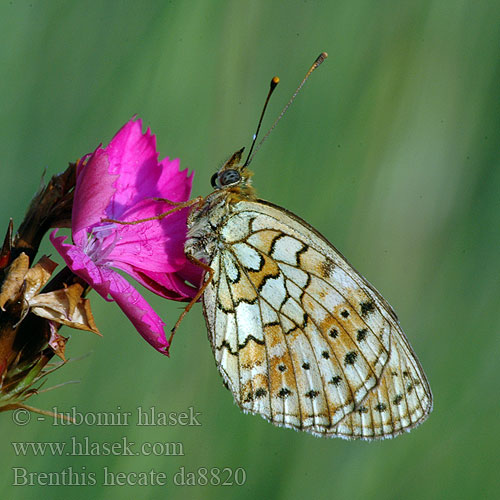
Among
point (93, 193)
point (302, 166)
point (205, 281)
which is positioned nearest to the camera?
point (93, 193)

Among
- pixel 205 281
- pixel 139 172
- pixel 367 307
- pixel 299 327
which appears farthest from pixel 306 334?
pixel 139 172

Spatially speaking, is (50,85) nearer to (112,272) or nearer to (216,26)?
(216,26)

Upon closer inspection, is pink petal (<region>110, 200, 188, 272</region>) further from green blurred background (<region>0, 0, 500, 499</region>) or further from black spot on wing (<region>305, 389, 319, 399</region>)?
green blurred background (<region>0, 0, 500, 499</region>)

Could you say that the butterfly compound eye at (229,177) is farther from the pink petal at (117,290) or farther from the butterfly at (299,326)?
the pink petal at (117,290)

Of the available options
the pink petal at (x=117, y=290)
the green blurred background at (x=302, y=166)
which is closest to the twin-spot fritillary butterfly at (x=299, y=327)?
the pink petal at (x=117, y=290)

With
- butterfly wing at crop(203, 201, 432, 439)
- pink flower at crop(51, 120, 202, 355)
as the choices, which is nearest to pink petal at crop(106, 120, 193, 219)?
pink flower at crop(51, 120, 202, 355)

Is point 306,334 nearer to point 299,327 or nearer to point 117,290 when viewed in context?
point 299,327
